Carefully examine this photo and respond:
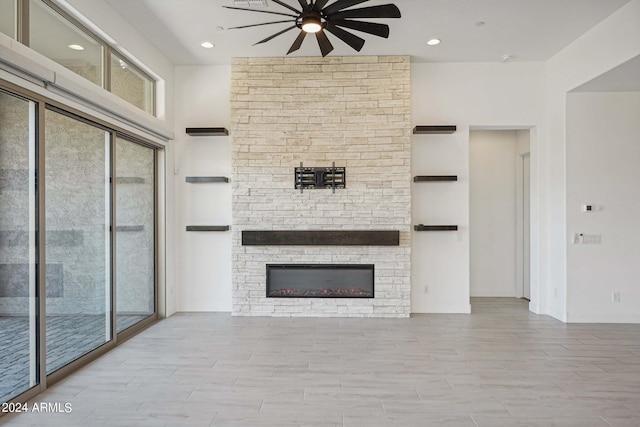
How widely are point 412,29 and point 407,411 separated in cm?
382

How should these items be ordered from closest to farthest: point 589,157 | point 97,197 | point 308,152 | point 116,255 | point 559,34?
point 97,197
point 116,255
point 559,34
point 589,157
point 308,152

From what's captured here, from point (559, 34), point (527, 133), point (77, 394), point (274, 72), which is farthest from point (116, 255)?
point (527, 133)

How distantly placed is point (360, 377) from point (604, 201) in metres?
3.88

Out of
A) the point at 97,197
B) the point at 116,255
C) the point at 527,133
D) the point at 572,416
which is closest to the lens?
the point at 572,416

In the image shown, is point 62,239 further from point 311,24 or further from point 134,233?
point 311,24

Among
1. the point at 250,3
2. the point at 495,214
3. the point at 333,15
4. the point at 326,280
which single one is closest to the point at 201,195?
the point at 326,280

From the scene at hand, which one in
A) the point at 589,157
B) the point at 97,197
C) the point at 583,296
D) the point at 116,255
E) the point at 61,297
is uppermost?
the point at 589,157

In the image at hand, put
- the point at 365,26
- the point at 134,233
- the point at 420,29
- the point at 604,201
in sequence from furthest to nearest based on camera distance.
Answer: the point at 604,201, the point at 134,233, the point at 420,29, the point at 365,26

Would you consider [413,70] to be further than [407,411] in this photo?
Yes

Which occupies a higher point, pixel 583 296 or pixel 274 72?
pixel 274 72

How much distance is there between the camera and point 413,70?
16.7 feet

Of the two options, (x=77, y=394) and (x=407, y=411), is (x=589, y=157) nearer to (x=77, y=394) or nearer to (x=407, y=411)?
(x=407, y=411)

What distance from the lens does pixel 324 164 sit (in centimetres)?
495

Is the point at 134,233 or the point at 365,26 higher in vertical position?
the point at 365,26
